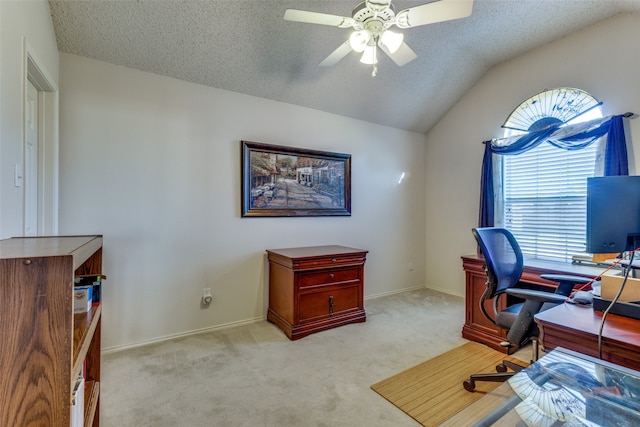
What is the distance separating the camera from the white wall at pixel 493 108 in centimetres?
285

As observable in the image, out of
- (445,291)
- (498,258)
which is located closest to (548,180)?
(498,258)

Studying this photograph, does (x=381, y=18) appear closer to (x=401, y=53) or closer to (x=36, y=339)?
(x=401, y=53)

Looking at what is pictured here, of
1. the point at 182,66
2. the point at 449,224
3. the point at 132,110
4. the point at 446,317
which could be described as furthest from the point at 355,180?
the point at 132,110

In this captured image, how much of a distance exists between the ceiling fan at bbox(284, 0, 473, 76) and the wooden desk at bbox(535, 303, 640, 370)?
166 cm

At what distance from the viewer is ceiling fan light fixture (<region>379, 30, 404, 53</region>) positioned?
201 centimetres

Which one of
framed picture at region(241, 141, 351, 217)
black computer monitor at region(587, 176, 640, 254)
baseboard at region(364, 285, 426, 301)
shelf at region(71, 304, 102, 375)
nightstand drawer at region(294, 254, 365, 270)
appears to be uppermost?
framed picture at region(241, 141, 351, 217)

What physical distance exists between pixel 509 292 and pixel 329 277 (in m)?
1.63

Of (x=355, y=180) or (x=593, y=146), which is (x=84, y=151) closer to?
(x=355, y=180)

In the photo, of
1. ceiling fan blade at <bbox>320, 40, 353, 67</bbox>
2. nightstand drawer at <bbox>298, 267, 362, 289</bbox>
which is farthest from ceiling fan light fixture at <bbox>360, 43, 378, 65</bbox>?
nightstand drawer at <bbox>298, 267, 362, 289</bbox>

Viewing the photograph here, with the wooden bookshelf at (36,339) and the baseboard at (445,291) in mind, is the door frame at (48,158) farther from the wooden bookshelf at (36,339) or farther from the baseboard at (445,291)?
the baseboard at (445,291)

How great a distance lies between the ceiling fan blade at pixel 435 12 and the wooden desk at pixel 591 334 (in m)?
1.66

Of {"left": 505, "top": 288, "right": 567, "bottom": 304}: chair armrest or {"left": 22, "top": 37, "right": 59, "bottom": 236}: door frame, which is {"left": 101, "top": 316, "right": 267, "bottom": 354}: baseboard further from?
{"left": 505, "top": 288, "right": 567, "bottom": 304}: chair armrest

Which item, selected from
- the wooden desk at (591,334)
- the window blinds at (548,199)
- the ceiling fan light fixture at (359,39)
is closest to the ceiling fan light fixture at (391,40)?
the ceiling fan light fixture at (359,39)

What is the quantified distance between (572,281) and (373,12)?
2.14 metres
